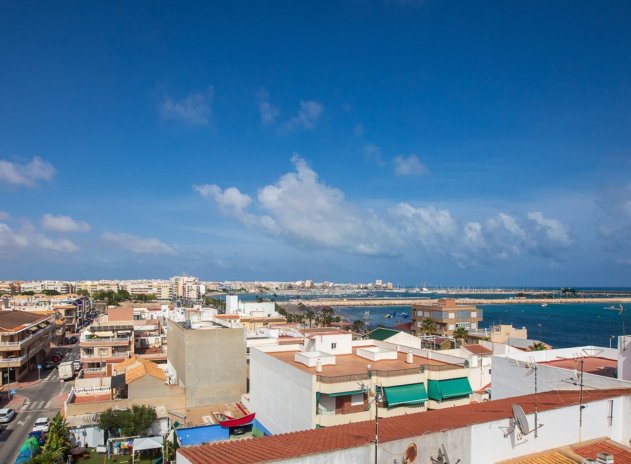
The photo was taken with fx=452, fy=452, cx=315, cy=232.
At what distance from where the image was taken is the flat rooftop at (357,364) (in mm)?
23141

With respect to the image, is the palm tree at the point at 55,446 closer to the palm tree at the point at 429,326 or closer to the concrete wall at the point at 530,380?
the concrete wall at the point at 530,380

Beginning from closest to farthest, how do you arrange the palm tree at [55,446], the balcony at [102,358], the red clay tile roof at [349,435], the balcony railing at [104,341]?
the red clay tile roof at [349,435] → the palm tree at [55,446] → the balcony at [102,358] → the balcony railing at [104,341]

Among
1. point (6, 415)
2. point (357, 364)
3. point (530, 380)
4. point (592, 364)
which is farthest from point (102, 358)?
point (592, 364)

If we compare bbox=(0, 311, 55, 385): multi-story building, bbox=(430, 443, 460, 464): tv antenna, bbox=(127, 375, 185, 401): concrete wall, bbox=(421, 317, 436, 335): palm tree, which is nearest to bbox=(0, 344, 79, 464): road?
bbox=(0, 311, 55, 385): multi-story building

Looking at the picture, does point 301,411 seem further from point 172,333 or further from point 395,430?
point 172,333

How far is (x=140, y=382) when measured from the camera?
1181 inches

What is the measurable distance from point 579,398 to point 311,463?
8.38 meters

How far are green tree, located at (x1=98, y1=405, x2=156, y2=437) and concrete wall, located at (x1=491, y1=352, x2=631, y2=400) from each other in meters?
19.5

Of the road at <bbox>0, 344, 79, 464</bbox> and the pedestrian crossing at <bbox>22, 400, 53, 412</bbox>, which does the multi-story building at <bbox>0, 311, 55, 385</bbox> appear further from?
the pedestrian crossing at <bbox>22, 400, 53, 412</bbox>

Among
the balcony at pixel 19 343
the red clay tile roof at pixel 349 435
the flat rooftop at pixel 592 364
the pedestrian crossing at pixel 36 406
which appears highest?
the red clay tile roof at pixel 349 435

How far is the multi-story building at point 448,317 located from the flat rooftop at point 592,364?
42.1 metres

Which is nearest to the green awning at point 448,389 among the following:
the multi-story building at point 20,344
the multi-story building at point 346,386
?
the multi-story building at point 346,386

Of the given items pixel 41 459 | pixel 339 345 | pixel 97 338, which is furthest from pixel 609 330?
pixel 41 459

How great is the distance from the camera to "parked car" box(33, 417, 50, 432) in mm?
26598
